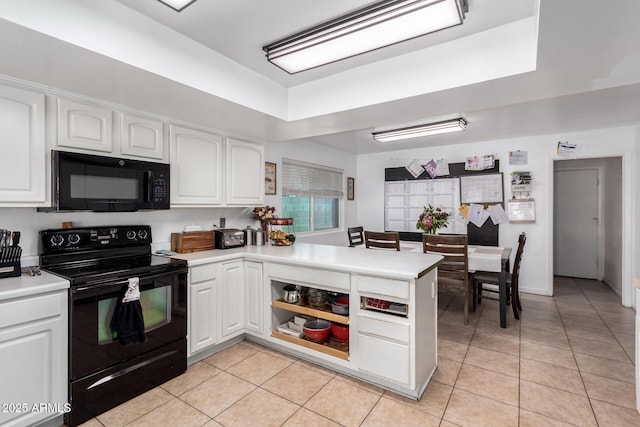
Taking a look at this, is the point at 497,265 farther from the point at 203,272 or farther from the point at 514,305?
the point at 203,272

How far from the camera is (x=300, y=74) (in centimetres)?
254

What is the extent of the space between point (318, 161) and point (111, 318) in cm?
356

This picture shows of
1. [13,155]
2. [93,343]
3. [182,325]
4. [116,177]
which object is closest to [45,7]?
[13,155]

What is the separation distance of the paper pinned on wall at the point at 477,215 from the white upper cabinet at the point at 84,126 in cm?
469

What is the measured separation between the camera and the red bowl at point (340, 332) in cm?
250

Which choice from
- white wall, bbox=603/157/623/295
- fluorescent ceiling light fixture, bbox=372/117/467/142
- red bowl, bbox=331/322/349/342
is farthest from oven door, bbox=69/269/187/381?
white wall, bbox=603/157/623/295

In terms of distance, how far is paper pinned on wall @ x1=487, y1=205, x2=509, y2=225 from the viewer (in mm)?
4699

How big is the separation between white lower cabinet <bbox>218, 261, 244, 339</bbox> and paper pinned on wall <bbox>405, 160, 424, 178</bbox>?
364 centimetres

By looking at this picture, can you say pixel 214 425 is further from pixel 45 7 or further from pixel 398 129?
pixel 398 129

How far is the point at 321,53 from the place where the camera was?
2037 millimetres

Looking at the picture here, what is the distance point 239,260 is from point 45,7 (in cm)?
205

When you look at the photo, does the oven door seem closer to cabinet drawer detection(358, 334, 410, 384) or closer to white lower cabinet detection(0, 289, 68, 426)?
white lower cabinet detection(0, 289, 68, 426)

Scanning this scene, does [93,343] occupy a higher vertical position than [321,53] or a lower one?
lower

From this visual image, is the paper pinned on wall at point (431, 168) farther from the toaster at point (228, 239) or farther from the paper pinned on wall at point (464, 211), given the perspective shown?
the toaster at point (228, 239)
